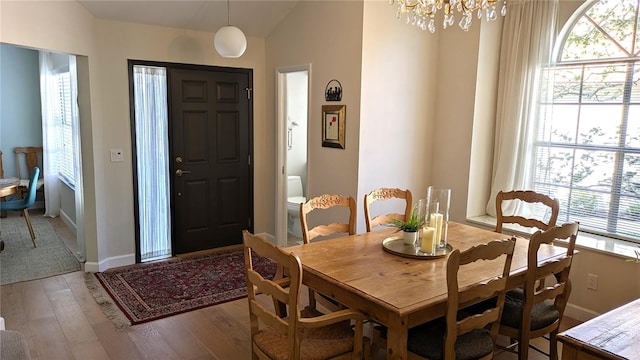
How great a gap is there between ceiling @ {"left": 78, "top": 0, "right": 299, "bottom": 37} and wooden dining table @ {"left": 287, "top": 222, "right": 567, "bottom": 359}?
274 cm

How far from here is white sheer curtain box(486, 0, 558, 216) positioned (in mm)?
3838

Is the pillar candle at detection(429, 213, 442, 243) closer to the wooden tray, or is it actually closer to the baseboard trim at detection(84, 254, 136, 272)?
the wooden tray

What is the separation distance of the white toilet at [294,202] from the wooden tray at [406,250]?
8.10ft

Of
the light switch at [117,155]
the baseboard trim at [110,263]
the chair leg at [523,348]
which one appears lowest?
the baseboard trim at [110,263]

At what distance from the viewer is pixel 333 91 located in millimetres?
4184

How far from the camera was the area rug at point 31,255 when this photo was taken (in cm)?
429

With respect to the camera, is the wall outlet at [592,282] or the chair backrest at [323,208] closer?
the chair backrest at [323,208]

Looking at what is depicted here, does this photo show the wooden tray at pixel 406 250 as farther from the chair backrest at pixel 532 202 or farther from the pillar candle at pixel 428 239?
the chair backrest at pixel 532 202

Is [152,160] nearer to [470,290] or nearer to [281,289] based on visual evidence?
[281,289]

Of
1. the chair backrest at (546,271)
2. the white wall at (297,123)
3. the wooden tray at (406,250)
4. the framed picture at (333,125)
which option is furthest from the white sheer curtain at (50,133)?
the chair backrest at (546,271)

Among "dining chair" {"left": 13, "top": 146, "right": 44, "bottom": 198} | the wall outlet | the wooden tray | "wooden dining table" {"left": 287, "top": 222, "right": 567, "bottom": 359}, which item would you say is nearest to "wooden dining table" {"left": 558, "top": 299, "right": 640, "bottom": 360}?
"wooden dining table" {"left": 287, "top": 222, "right": 567, "bottom": 359}

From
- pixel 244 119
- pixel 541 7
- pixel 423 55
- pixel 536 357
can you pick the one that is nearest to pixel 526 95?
pixel 541 7

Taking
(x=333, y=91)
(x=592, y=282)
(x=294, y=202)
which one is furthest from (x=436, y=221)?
(x=294, y=202)

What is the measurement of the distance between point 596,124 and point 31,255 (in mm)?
5567
